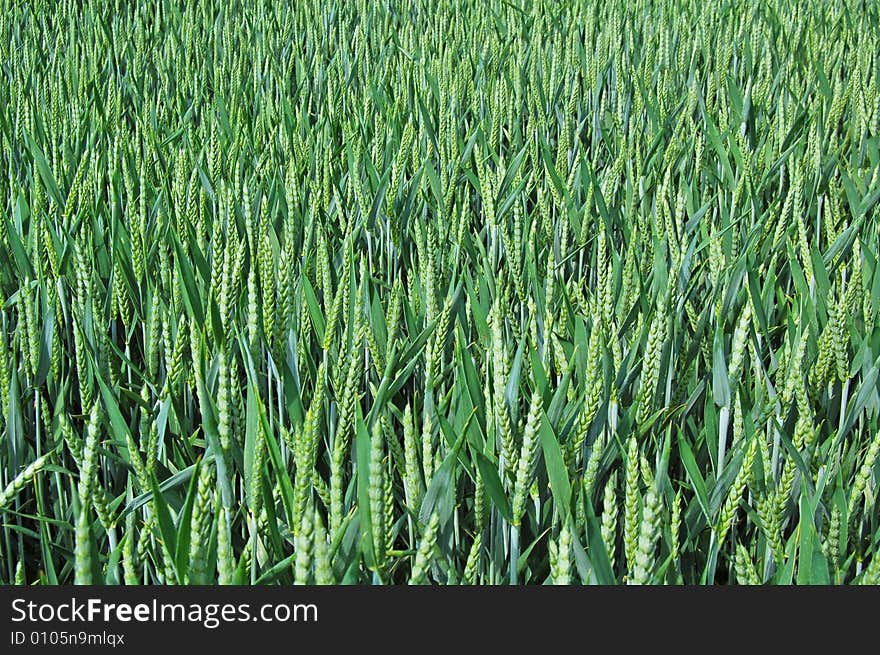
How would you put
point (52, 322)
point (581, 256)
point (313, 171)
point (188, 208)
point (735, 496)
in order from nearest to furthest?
point (735, 496)
point (52, 322)
point (188, 208)
point (581, 256)
point (313, 171)

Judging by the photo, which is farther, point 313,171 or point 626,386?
point 313,171

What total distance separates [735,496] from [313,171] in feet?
3.44

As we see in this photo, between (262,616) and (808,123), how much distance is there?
1.62 metres

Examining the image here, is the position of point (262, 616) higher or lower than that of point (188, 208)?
lower

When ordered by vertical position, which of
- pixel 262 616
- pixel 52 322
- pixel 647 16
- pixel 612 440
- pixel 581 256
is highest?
pixel 647 16

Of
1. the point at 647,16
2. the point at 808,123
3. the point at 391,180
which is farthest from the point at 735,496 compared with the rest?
the point at 647,16

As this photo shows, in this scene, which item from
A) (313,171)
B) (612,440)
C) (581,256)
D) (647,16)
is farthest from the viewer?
(647,16)

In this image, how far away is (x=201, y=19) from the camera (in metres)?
2.96

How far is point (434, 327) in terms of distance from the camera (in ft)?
3.06

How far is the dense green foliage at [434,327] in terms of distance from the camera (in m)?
0.70

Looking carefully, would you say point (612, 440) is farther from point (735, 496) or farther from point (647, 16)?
point (647, 16)

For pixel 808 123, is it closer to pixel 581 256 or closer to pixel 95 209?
pixel 581 256

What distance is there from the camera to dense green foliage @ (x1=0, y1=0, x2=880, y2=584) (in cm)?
70

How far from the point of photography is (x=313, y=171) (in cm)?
154
